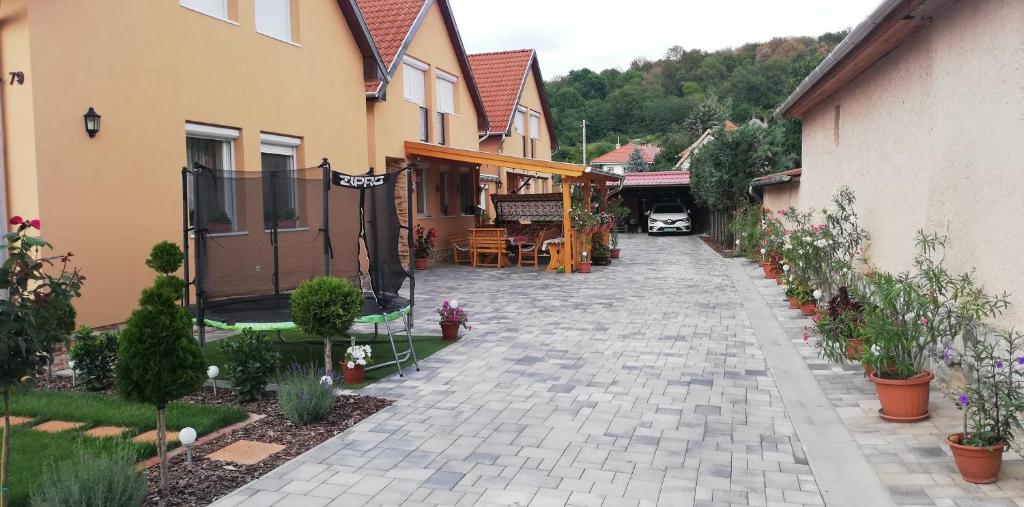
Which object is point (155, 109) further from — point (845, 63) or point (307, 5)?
→ point (845, 63)

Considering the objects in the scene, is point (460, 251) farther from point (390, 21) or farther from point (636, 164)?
point (636, 164)

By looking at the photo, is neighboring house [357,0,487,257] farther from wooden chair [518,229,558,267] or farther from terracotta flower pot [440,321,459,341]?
terracotta flower pot [440,321,459,341]

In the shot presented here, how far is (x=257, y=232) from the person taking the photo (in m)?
7.76

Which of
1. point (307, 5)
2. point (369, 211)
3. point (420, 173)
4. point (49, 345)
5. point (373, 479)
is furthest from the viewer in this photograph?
point (420, 173)

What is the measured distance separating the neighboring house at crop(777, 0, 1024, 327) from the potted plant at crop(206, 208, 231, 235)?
632 centimetres

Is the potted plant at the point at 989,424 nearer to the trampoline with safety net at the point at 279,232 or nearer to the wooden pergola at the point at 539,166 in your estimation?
the trampoline with safety net at the point at 279,232

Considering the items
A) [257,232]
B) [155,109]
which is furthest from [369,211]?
[155,109]

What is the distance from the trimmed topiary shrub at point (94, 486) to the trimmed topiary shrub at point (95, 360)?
2761 millimetres

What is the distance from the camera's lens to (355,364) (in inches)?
259

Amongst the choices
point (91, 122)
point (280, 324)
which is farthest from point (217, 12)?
point (280, 324)

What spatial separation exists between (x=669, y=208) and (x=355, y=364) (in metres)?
28.8

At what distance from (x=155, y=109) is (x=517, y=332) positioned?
5.18 metres

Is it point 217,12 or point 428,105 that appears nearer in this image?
point 217,12

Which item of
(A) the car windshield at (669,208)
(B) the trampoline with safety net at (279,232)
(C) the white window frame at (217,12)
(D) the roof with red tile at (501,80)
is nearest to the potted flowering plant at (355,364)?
(B) the trampoline with safety net at (279,232)
